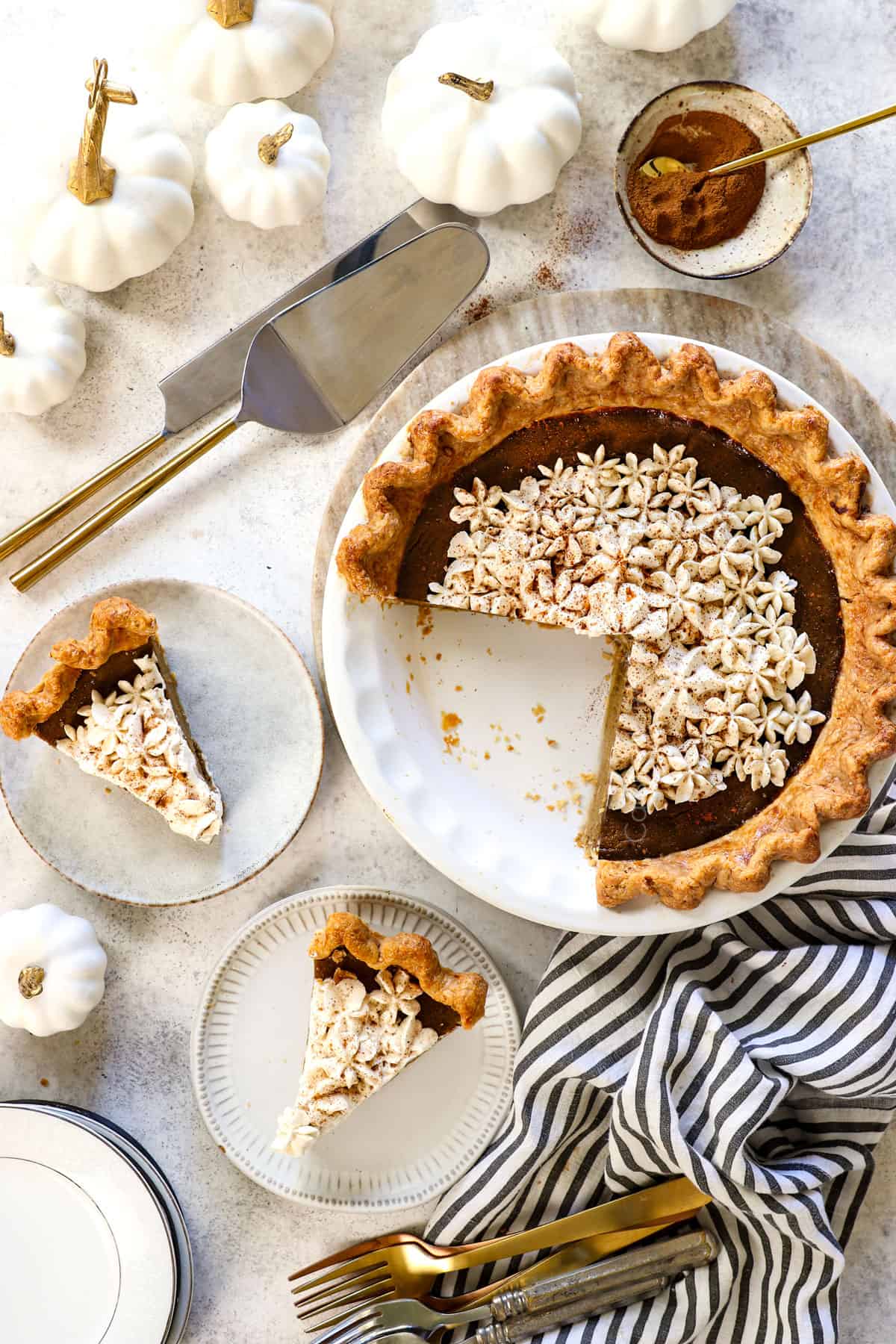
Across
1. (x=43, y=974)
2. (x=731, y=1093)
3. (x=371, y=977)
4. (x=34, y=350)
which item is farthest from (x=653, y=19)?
(x=43, y=974)

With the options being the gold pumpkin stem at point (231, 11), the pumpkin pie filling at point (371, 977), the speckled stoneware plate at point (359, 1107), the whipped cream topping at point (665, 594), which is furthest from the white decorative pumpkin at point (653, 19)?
the pumpkin pie filling at point (371, 977)

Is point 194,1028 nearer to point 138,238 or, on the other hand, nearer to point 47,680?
point 47,680

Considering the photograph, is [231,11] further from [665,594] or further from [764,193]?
[665,594]

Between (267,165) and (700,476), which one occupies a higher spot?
(267,165)

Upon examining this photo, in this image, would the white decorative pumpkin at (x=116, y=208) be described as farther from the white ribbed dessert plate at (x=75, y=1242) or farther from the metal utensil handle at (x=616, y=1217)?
the metal utensil handle at (x=616, y=1217)

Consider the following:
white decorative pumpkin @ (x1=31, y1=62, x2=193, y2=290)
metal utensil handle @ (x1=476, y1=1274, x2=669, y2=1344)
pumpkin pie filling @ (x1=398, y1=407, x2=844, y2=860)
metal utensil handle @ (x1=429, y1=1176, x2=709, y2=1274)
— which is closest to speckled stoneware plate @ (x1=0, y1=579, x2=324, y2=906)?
pumpkin pie filling @ (x1=398, y1=407, x2=844, y2=860)
